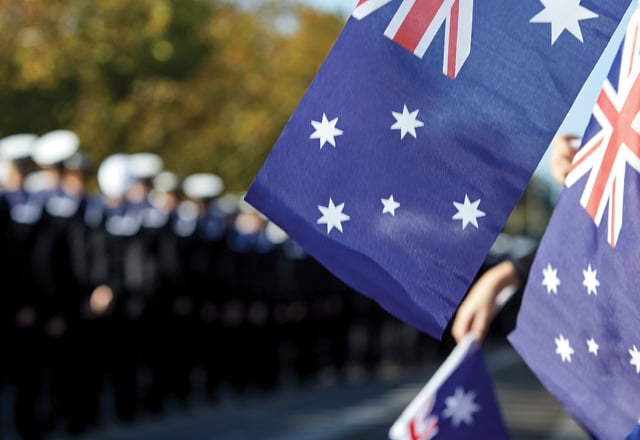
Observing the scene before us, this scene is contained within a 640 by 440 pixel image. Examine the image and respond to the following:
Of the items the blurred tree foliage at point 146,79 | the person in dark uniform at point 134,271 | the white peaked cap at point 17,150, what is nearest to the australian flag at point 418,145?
the white peaked cap at point 17,150

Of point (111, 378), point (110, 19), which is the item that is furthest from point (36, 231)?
point (110, 19)

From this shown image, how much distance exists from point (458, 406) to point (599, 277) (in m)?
0.67

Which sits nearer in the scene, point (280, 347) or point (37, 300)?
point (37, 300)

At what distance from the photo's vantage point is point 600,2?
289 cm

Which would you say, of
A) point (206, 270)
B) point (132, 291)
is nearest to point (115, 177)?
point (132, 291)

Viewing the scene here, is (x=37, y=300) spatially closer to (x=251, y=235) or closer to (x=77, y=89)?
(x=251, y=235)

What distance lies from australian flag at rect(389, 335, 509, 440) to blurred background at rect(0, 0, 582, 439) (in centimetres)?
31

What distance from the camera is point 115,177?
1434 cm

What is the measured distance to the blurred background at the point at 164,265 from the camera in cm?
1188

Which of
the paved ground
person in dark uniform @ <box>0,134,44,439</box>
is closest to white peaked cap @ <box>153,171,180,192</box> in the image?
the paved ground

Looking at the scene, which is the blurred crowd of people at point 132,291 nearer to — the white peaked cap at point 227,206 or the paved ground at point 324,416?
the white peaked cap at point 227,206

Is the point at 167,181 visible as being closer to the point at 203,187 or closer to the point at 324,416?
the point at 203,187

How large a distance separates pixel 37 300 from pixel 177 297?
11.9ft

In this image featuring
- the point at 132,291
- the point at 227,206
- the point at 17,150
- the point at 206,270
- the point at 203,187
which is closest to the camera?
the point at 17,150
